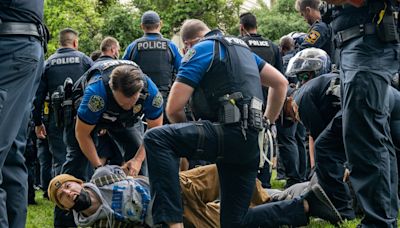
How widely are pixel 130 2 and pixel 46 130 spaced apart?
58.4 feet

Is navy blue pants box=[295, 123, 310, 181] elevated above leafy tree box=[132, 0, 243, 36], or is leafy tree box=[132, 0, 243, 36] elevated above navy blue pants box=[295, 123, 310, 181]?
navy blue pants box=[295, 123, 310, 181]

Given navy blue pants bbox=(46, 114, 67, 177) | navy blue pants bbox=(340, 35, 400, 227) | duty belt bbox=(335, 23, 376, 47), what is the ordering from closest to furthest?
navy blue pants bbox=(340, 35, 400, 227), duty belt bbox=(335, 23, 376, 47), navy blue pants bbox=(46, 114, 67, 177)

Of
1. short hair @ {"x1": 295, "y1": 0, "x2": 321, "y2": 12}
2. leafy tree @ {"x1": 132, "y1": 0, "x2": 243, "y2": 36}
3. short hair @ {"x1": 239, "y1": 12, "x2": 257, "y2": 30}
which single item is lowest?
leafy tree @ {"x1": 132, "y1": 0, "x2": 243, "y2": 36}

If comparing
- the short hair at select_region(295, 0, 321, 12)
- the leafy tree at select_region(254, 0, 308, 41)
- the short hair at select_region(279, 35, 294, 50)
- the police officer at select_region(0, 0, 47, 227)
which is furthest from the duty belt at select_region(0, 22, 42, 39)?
the leafy tree at select_region(254, 0, 308, 41)

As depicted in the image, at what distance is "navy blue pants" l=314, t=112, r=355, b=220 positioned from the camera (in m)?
5.08

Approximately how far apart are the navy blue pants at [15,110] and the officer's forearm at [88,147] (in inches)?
53.3

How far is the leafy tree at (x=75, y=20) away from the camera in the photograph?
1906cm

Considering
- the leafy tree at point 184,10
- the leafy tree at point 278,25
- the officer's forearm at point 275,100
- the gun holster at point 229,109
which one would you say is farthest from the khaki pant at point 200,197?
the leafy tree at point 278,25

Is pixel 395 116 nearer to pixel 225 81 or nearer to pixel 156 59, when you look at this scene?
pixel 225 81

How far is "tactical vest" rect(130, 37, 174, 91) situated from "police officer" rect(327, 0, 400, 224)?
4.00m

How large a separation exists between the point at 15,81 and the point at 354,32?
1867 millimetres

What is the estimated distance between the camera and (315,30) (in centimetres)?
738

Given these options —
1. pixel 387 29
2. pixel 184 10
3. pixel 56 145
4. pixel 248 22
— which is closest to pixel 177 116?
pixel 387 29

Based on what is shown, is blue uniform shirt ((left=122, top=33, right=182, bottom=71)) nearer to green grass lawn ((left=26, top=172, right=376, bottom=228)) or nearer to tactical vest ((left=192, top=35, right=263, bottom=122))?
green grass lawn ((left=26, top=172, right=376, bottom=228))
